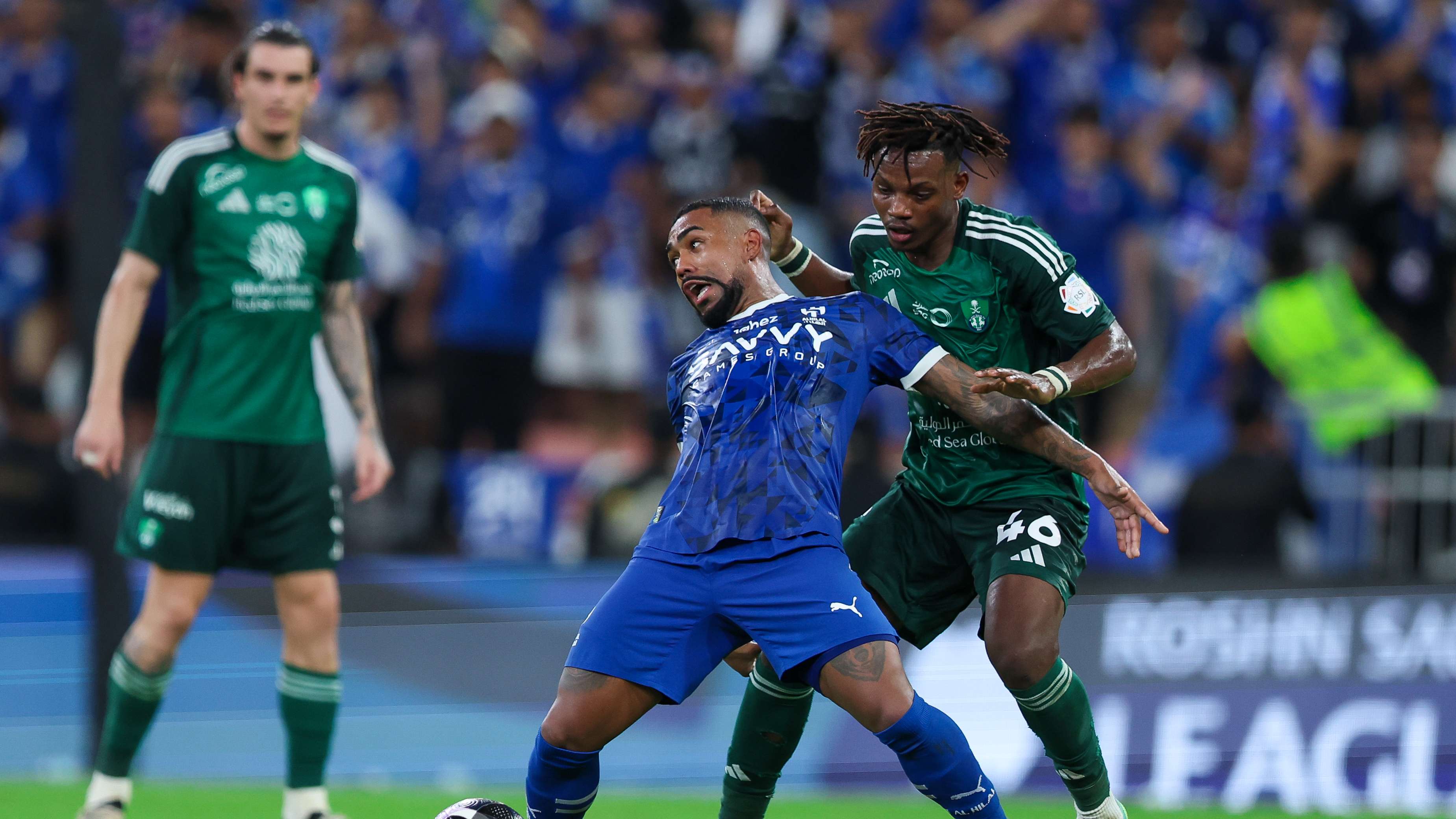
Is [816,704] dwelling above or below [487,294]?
below

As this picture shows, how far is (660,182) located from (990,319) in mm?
5787

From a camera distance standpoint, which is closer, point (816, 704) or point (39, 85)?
point (816, 704)

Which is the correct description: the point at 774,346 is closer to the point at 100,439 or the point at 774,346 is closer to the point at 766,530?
the point at 766,530

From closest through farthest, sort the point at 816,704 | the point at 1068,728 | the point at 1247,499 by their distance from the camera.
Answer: the point at 1068,728 < the point at 816,704 < the point at 1247,499

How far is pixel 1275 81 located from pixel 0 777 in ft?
28.1

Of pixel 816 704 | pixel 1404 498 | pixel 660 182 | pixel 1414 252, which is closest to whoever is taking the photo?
pixel 816 704

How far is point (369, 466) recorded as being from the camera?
6.20 meters

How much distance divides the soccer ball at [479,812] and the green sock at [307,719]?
1.19 m

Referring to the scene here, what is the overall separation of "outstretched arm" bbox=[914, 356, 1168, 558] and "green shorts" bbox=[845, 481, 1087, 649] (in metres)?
0.26

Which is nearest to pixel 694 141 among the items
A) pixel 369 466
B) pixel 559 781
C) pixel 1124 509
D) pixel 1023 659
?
pixel 369 466

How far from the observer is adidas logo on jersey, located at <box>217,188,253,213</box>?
5.95 metres

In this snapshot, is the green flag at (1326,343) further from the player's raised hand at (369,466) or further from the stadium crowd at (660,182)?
Result: the player's raised hand at (369,466)

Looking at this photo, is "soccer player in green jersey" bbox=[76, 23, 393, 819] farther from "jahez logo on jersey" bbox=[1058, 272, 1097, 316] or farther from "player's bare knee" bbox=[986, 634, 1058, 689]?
"jahez logo on jersey" bbox=[1058, 272, 1097, 316]

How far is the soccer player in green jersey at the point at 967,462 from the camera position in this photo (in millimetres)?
4891
